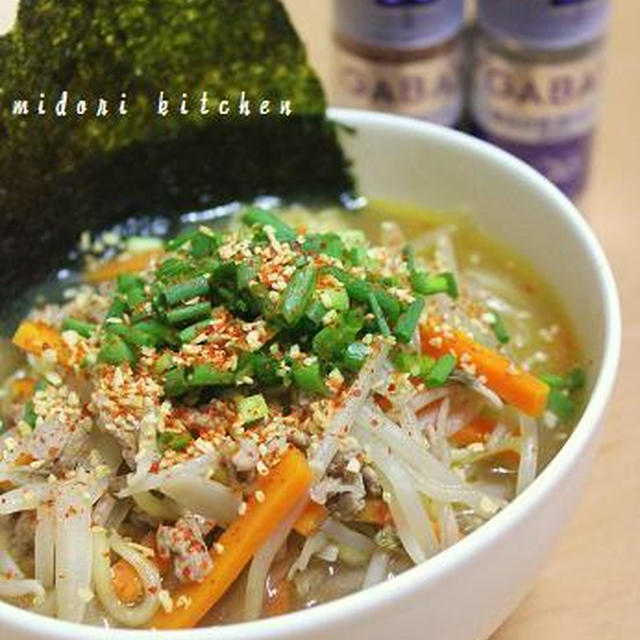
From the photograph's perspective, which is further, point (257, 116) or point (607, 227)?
point (607, 227)

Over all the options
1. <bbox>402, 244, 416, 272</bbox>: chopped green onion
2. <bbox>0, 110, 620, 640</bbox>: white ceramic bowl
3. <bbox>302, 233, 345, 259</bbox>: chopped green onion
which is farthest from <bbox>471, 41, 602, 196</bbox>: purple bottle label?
<bbox>302, 233, 345, 259</bbox>: chopped green onion

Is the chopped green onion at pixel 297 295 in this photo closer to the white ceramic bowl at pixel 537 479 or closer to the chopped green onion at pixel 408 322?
the chopped green onion at pixel 408 322

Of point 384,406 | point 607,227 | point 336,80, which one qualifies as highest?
point 384,406

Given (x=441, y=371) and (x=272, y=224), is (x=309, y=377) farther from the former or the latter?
(x=272, y=224)

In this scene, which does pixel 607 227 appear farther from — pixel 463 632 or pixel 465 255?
pixel 463 632

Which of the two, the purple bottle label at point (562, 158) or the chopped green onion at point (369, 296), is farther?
the purple bottle label at point (562, 158)

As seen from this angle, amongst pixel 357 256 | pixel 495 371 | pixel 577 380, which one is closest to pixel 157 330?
pixel 357 256

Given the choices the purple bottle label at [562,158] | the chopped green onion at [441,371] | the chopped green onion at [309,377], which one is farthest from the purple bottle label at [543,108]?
the chopped green onion at [309,377]

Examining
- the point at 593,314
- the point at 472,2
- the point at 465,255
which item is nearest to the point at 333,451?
the point at 593,314
